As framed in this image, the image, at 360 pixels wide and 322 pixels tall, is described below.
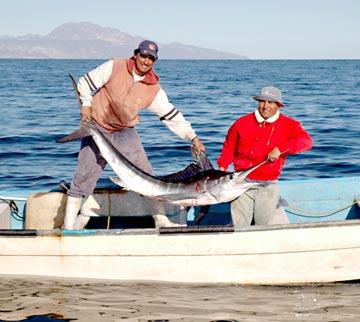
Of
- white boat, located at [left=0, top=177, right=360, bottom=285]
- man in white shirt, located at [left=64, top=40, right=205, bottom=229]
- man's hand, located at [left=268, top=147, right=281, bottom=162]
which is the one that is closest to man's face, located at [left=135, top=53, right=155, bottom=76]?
man in white shirt, located at [left=64, top=40, right=205, bottom=229]

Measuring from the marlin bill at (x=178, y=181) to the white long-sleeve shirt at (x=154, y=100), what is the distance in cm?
39

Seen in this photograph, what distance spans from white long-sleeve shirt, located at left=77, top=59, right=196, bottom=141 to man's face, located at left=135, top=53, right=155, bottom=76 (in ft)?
0.34

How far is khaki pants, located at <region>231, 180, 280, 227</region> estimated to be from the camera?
7223 millimetres

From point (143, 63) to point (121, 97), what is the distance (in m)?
0.48

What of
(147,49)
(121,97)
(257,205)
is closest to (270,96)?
(257,205)

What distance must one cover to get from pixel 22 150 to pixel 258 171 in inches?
475

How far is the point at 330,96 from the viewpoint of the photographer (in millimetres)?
39469

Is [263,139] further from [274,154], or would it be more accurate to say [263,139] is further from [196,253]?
[196,253]

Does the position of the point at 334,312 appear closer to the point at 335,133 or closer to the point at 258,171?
the point at 258,171

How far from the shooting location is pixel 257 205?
7.32 meters

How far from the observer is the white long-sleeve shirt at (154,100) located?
6992 millimetres

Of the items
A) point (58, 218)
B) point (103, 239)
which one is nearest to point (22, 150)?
point (58, 218)

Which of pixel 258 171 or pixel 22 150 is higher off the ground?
pixel 258 171

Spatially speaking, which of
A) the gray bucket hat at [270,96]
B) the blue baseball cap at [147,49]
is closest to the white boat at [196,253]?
the gray bucket hat at [270,96]
